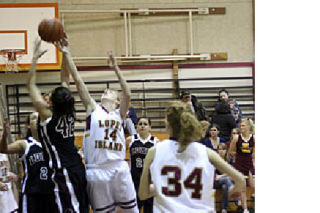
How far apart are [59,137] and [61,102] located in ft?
0.93

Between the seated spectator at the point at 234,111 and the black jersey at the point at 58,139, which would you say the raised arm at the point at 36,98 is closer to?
the black jersey at the point at 58,139

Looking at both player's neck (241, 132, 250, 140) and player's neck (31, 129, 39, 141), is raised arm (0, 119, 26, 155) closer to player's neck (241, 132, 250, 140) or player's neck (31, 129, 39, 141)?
player's neck (31, 129, 39, 141)

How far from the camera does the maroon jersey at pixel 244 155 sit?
730 cm

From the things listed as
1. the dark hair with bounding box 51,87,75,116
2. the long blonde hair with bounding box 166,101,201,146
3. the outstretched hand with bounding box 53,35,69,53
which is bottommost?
the long blonde hair with bounding box 166,101,201,146

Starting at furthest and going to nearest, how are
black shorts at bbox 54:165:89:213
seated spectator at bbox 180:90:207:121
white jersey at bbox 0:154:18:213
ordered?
seated spectator at bbox 180:90:207:121, white jersey at bbox 0:154:18:213, black shorts at bbox 54:165:89:213

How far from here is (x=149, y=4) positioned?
11.4 meters

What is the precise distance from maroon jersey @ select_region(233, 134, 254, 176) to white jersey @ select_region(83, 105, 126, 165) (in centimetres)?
335

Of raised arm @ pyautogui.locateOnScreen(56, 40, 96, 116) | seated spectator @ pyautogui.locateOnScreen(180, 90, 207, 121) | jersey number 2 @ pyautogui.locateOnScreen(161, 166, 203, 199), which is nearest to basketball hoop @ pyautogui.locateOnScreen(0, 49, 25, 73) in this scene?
seated spectator @ pyautogui.locateOnScreen(180, 90, 207, 121)

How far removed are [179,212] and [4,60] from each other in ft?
26.3

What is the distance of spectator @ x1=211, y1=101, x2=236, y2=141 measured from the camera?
9.22 m

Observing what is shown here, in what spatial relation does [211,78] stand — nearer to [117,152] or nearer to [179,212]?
[117,152]

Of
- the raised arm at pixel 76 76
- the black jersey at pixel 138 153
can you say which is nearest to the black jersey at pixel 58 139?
the raised arm at pixel 76 76

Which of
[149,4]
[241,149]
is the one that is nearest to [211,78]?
[149,4]

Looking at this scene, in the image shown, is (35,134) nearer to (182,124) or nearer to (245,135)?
(182,124)
